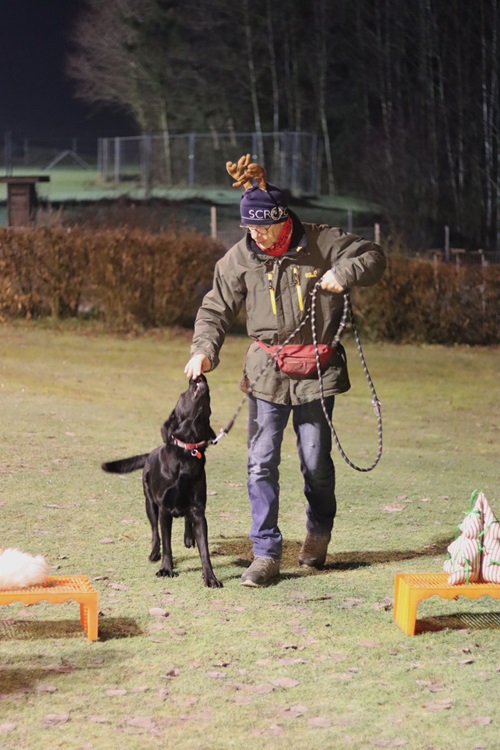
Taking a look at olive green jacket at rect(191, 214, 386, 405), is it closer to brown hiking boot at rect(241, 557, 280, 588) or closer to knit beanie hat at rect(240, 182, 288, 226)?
knit beanie hat at rect(240, 182, 288, 226)

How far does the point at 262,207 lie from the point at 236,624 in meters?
1.94

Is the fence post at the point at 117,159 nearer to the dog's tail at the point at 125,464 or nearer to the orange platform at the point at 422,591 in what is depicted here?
the dog's tail at the point at 125,464

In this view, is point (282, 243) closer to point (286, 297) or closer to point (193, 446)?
point (286, 297)

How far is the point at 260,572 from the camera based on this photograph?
569cm

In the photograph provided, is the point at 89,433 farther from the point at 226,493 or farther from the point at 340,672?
the point at 340,672

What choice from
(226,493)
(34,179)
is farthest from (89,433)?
(34,179)

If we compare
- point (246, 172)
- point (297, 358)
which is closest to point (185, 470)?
point (297, 358)

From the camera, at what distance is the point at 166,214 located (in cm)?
3681

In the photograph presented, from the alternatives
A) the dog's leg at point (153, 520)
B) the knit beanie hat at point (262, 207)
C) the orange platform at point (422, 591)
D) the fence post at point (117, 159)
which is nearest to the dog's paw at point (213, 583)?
the dog's leg at point (153, 520)

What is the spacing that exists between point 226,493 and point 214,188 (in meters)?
34.0

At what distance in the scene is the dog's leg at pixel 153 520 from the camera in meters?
5.94

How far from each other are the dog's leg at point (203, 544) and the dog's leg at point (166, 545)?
0.44ft

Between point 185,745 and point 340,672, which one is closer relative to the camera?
point 185,745

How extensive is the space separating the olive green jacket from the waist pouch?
0.11 ft
